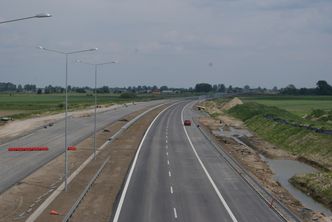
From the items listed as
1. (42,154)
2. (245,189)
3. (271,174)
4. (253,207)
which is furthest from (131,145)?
(253,207)

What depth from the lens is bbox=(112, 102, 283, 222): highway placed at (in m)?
31.5

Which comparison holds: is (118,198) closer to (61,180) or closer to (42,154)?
(61,180)

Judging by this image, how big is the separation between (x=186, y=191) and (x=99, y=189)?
665 centimetres

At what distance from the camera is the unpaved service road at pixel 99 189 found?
30.8m

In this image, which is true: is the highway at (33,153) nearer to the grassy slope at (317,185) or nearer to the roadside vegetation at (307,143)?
the grassy slope at (317,185)

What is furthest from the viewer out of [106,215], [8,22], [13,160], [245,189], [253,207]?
[13,160]

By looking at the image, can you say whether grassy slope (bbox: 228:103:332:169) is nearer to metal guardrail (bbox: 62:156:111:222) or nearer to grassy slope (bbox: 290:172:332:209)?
grassy slope (bbox: 290:172:332:209)

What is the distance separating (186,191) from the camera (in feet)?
127

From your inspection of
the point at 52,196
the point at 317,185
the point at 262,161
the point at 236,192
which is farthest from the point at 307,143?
the point at 52,196

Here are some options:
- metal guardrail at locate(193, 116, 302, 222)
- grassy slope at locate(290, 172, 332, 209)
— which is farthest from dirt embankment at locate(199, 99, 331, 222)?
grassy slope at locate(290, 172, 332, 209)

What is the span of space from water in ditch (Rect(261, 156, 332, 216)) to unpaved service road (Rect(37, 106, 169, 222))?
14744 mm

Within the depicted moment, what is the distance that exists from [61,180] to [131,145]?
26285 mm

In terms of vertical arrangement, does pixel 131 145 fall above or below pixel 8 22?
below

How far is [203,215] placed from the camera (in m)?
31.5
